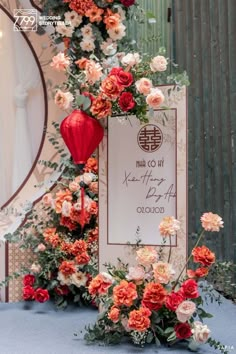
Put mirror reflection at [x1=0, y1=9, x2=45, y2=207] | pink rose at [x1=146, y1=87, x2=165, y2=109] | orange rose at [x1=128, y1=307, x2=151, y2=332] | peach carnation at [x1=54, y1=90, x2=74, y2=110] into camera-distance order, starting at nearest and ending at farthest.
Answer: orange rose at [x1=128, y1=307, x2=151, y2=332] < pink rose at [x1=146, y1=87, x2=165, y2=109] < peach carnation at [x1=54, y1=90, x2=74, y2=110] < mirror reflection at [x1=0, y1=9, x2=45, y2=207]

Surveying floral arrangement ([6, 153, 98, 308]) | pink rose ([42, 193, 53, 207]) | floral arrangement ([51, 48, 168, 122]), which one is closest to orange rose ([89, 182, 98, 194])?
floral arrangement ([6, 153, 98, 308])

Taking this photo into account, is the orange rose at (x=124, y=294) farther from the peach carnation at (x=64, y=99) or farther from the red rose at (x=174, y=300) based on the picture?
the peach carnation at (x=64, y=99)

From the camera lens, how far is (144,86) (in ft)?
6.34

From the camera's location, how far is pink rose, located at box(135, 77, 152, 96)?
1932 mm

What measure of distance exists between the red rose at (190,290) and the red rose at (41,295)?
34.1 inches

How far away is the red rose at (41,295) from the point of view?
246 cm

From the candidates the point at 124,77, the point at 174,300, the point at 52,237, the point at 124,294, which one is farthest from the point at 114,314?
the point at 124,77

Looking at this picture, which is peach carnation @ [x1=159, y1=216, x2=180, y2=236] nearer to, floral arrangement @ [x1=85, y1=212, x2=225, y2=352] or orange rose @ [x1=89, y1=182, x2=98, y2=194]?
floral arrangement @ [x1=85, y1=212, x2=225, y2=352]

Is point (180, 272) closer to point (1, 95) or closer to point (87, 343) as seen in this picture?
point (87, 343)

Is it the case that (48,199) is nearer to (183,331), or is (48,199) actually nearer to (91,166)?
(91,166)

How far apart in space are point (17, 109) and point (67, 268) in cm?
95

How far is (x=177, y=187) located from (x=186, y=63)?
60.8 inches

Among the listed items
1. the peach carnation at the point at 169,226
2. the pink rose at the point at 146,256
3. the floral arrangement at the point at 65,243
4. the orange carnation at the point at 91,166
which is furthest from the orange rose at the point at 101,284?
the orange carnation at the point at 91,166

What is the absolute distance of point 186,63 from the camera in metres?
3.31
